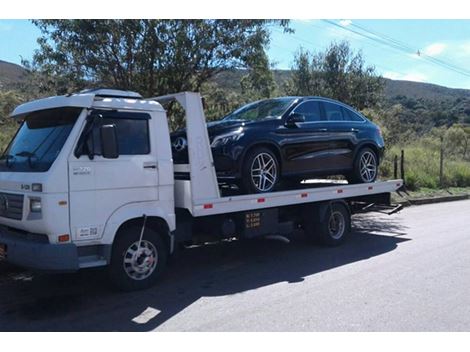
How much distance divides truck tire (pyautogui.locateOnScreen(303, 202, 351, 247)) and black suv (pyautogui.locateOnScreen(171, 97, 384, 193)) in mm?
627

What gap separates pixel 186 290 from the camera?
20.4ft

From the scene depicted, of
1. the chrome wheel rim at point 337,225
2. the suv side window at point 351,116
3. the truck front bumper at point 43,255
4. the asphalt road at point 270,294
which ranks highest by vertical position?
the suv side window at point 351,116

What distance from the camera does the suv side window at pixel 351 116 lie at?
31.1 ft

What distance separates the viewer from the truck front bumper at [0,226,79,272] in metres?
5.32

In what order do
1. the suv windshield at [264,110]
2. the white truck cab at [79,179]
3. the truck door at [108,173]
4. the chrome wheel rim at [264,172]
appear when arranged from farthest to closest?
the suv windshield at [264,110]
the chrome wheel rim at [264,172]
the truck door at [108,173]
the white truck cab at [79,179]

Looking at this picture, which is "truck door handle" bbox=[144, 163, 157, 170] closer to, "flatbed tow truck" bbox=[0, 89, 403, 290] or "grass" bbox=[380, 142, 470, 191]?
"flatbed tow truck" bbox=[0, 89, 403, 290]

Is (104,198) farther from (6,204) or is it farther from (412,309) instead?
(412,309)

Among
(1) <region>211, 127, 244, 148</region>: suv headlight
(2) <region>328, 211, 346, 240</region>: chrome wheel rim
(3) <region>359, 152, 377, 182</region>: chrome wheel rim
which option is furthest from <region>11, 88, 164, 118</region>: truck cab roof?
(3) <region>359, 152, 377, 182</region>: chrome wheel rim

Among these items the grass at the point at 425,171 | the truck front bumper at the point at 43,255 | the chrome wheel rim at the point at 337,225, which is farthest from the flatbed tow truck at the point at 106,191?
the grass at the point at 425,171

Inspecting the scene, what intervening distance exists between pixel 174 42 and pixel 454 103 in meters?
65.9

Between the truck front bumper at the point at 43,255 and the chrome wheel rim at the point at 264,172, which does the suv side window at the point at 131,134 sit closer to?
the truck front bumper at the point at 43,255

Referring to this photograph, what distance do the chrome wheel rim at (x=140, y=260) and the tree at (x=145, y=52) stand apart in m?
4.54

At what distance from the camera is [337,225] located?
9117mm

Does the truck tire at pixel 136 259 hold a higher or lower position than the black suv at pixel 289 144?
lower
